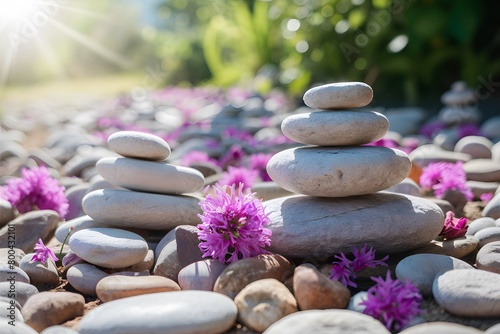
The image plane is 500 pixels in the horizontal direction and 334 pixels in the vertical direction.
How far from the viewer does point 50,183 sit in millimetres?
3066

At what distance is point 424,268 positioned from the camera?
209 centimetres

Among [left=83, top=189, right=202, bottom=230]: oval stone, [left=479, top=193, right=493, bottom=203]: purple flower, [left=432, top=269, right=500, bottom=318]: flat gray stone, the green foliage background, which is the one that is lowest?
[left=432, top=269, right=500, bottom=318]: flat gray stone

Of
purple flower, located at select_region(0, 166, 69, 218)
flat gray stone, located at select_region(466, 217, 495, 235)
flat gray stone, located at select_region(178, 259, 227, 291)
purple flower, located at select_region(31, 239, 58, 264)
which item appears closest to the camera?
flat gray stone, located at select_region(178, 259, 227, 291)

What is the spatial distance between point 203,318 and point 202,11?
18.0 metres

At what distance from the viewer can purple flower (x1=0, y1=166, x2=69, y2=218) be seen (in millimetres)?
3059

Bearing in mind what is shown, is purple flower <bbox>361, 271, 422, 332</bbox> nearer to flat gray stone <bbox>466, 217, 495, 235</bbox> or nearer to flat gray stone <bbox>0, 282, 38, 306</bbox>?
flat gray stone <bbox>466, 217, 495, 235</bbox>

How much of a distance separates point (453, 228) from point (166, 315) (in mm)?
1348

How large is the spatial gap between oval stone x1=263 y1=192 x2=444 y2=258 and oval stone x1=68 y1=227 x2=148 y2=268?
54 centimetres

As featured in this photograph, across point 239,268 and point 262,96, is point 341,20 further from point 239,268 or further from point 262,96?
point 239,268

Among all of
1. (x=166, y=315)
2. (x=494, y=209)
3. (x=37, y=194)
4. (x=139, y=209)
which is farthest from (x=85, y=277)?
(x=494, y=209)

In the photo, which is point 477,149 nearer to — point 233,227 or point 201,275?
point 233,227

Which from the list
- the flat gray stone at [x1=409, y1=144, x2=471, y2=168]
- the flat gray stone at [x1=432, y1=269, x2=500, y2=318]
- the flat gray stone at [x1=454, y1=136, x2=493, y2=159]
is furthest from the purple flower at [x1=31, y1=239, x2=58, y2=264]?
the flat gray stone at [x1=454, y1=136, x2=493, y2=159]

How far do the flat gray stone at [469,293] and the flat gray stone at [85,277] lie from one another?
1252 millimetres

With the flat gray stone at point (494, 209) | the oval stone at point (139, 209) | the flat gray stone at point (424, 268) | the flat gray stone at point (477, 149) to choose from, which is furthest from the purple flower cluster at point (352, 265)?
the flat gray stone at point (477, 149)
